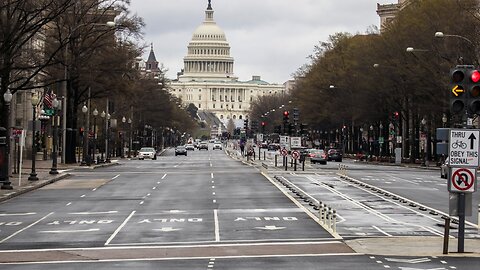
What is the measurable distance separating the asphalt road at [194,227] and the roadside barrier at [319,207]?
36cm

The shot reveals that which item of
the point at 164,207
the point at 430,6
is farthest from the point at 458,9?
the point at 164,207

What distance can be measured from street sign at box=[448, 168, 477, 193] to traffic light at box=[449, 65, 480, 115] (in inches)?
54.8

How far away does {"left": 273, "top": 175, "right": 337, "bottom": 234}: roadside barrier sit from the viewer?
30641mm

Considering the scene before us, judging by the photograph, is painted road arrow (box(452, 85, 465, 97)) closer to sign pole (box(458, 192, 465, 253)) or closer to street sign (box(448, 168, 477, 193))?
street sign (box(448, 168, 477, 193))

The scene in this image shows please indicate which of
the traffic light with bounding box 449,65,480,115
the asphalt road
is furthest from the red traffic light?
the asphalt road

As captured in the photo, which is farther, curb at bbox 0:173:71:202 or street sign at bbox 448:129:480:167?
curb at bbox 0:173:71:202

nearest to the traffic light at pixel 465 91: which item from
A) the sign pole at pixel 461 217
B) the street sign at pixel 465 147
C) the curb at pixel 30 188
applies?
the street sign at pixel 465 147

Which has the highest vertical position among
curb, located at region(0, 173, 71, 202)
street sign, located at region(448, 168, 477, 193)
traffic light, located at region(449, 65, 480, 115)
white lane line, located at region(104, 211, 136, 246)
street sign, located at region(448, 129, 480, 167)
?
traffic light, located at region(449, 65, 480, 115)

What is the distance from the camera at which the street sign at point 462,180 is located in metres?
24.2

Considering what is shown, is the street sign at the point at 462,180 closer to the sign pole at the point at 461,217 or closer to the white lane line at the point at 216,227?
the sign pole at the point at 461,217

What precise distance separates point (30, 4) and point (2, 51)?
158 inches

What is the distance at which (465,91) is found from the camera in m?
23.6

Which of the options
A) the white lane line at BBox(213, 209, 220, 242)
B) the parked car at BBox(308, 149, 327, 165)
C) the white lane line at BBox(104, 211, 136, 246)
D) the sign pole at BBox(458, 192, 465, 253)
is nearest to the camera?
the sign pole at BBox(458, 192, 465, 253)

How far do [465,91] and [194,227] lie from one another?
10.5 meters
